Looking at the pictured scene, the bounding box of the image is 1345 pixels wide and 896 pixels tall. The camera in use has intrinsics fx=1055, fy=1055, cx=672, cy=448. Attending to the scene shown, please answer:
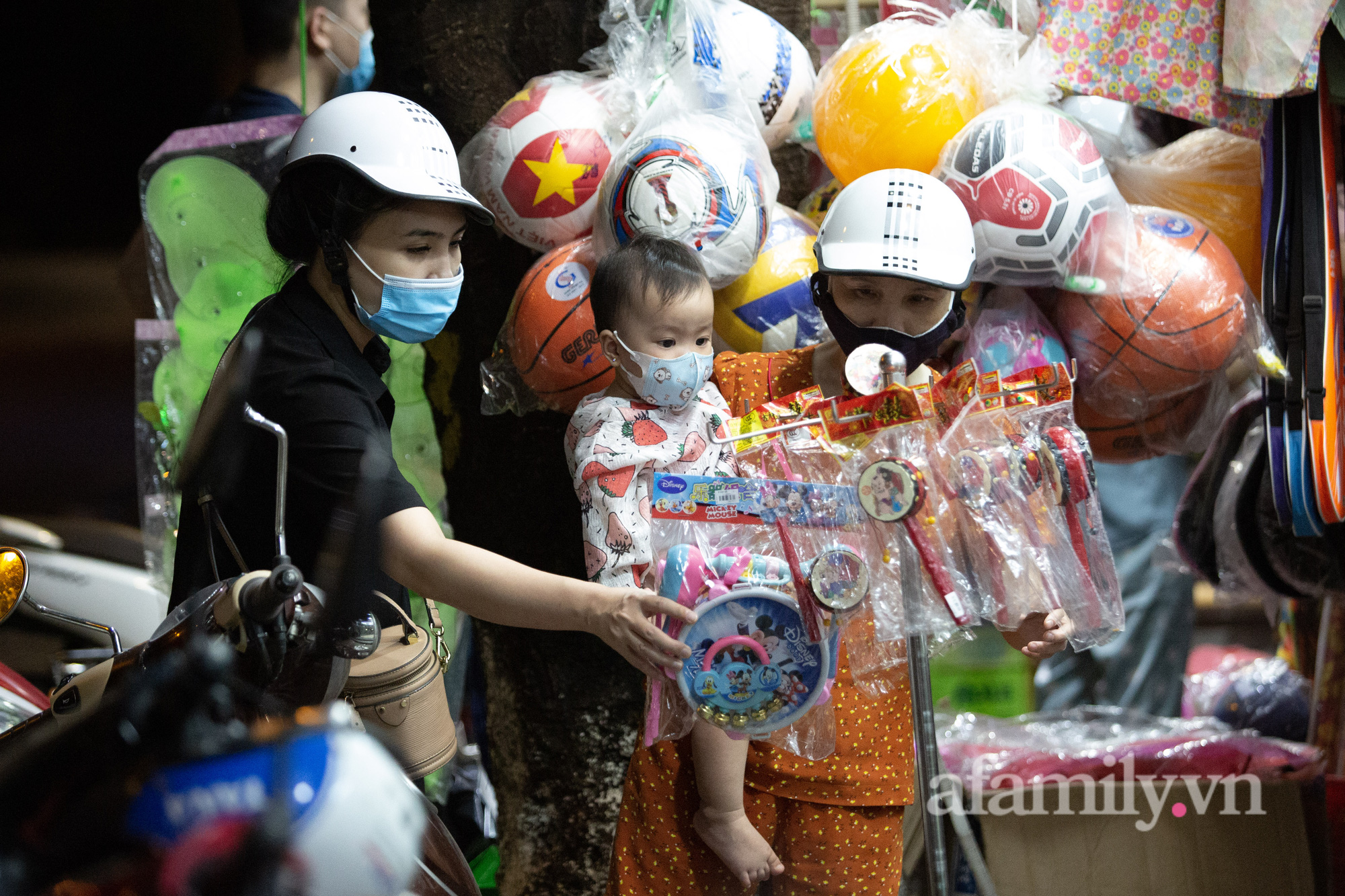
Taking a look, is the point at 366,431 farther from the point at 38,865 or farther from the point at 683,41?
the point at 683,41

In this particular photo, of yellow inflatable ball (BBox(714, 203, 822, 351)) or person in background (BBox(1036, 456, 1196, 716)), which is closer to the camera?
yellow inflatable ball (BBox(714, 203, 822, 351))

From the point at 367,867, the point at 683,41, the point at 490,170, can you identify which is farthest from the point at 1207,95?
the point at 367,867

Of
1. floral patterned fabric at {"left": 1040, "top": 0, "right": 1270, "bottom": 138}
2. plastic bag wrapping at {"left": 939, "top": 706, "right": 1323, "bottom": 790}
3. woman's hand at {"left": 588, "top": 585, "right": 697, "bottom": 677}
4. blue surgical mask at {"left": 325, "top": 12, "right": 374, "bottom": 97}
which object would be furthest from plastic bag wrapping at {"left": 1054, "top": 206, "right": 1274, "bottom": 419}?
blue surgical mask at {"left": 325, "top": 12, "right": 374, "bottom": 97}

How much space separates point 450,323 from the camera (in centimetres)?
308

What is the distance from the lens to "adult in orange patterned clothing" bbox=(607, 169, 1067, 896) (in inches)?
80.7

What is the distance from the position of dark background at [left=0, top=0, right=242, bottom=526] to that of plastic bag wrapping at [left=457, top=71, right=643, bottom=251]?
1.35m

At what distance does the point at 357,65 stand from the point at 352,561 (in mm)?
2702

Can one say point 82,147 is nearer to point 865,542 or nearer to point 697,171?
point 697,171

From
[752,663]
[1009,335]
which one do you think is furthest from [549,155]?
[752,663]

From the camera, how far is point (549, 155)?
8.09 ft

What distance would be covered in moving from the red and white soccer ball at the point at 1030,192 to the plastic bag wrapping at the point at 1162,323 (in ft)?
0.41

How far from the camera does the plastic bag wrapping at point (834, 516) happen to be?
Result: 1663 mm

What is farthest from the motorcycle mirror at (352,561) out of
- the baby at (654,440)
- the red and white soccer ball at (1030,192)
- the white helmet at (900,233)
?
the red and white soccer ball at (1030,192)

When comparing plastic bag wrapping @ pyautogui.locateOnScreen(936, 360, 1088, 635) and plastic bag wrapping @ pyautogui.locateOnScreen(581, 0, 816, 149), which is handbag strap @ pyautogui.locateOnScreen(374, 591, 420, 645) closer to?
plastic bag wrapping @ pyautogui.locateOnScreen(936, 360, 1088, 635)
